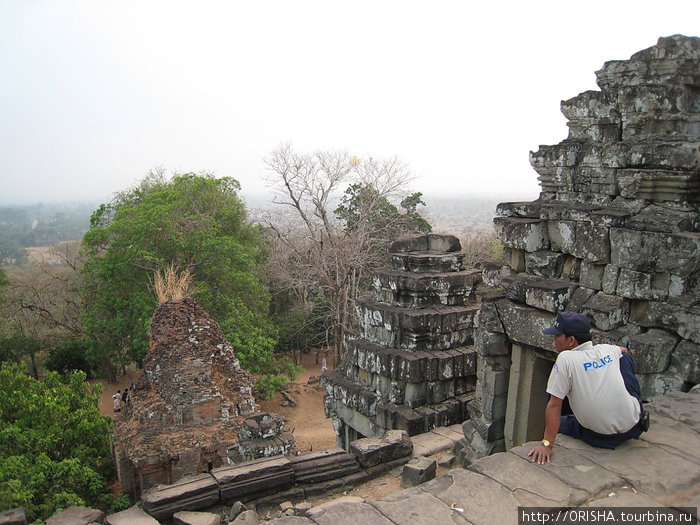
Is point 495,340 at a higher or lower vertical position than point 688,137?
lower

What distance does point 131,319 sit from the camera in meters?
15.5

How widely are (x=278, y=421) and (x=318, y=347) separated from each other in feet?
54.0

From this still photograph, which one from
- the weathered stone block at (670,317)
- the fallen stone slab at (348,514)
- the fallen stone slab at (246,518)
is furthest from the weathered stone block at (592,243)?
the fallen stone slab at (246,518)

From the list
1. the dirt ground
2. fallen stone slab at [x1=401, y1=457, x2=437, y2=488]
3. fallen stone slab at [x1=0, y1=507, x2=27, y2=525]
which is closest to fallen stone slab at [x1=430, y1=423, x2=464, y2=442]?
fallen stone slab at [x1=401, y1=457, x2=437, y2=488]

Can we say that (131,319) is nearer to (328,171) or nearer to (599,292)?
(328,171)

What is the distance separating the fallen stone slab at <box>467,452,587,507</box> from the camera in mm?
2674

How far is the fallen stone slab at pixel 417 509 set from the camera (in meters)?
2.60

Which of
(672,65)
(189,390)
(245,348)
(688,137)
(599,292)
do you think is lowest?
(245,348)

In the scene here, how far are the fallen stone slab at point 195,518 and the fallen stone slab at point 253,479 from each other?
11.1 inches

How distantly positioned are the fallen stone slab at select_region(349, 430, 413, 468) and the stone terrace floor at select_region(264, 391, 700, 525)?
2073 mm

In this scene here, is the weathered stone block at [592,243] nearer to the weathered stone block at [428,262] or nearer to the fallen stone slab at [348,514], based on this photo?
the fallen stone slab at [348,514]

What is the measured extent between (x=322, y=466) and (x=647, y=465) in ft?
8.90

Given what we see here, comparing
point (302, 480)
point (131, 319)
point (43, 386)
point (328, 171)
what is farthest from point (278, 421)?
point (328, 171)

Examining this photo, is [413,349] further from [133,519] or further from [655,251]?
[133,519]
